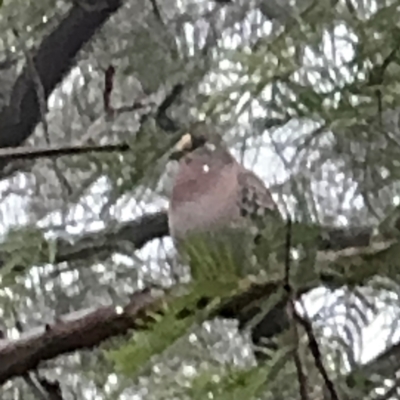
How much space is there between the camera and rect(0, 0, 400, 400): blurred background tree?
52cm

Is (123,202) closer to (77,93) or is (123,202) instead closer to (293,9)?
(77,93)

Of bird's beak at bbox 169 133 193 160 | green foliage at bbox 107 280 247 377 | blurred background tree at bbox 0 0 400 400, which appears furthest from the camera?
bird's beak at bbox 169 133 193 160

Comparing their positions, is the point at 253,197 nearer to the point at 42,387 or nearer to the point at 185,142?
the point at 185,142

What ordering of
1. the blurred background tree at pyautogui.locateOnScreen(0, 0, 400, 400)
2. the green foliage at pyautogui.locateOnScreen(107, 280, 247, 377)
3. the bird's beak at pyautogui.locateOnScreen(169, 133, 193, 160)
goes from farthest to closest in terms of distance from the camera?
1. the bird's beak at pyautogui.locateOnScreen(169, 133, 193, 160)
2. the blurred background tree at pyautogui.locateOnScreen(0, 0, 400, 400)
3. the green foliage at pyautogui.locateOnScreen(107, 280, 247, 377)

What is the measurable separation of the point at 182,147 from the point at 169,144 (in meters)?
0.03

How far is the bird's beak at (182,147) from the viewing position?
0.65 metres

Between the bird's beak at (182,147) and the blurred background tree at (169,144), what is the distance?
1cm

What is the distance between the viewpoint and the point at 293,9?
63 cm

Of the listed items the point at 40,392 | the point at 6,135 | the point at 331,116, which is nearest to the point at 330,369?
the point at 331,116

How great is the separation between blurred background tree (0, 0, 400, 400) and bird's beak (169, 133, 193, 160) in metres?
0.01

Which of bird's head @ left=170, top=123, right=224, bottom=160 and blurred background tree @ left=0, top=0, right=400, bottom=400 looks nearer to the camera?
blurred background tree @ left=0, top=0, right=400, bottom=400

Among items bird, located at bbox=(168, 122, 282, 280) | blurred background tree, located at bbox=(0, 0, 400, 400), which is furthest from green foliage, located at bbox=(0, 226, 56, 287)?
bird, located at bbox=(168, 122, 282, 280)

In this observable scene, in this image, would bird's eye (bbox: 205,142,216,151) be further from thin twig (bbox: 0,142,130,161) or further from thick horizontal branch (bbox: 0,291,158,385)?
thick horizontal branch (bbox: 0,291,158,385)

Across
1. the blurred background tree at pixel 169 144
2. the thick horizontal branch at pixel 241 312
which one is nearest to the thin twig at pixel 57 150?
the blurred background tree at pixel 169 144
